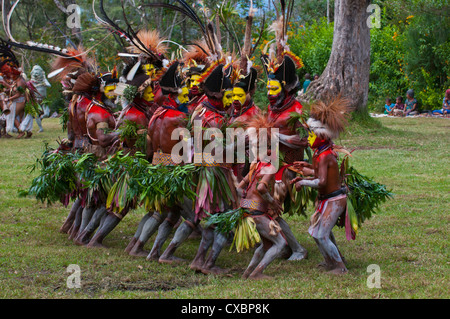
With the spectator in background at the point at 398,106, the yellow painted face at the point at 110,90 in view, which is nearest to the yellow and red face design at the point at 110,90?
the yellow painted face at the point at 110,90

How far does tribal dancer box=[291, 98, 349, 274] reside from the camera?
5.13m

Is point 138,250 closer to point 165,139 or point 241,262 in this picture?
point 241,262

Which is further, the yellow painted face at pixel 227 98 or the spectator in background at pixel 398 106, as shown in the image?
the spectator in background at pixel 398 106

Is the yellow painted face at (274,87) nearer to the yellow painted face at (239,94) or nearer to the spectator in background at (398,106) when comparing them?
the yellow painted face at (239,94)

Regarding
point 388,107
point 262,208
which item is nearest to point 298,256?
point 262,208

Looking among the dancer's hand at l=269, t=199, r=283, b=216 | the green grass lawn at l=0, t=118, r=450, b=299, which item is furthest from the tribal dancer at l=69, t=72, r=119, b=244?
the dancer's hand at l=269, t=199, r=283, b=216

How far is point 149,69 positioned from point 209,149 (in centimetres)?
167

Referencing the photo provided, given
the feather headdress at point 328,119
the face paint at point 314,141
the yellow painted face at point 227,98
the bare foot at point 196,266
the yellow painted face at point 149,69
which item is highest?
the yellow painted face at point 149,69

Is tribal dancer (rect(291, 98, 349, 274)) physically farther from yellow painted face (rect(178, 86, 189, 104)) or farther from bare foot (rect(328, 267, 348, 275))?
yellow painted face (rect(178, 86, 189, 104))

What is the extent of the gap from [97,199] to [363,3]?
10565mm

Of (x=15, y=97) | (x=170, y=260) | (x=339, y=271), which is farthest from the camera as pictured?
(x=15, y=97)

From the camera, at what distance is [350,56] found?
15.1m

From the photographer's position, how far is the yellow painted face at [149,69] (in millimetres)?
6734

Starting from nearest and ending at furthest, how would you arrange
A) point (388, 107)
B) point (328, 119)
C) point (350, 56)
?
point (328, 119), point (350, 56), point (388, 107)
